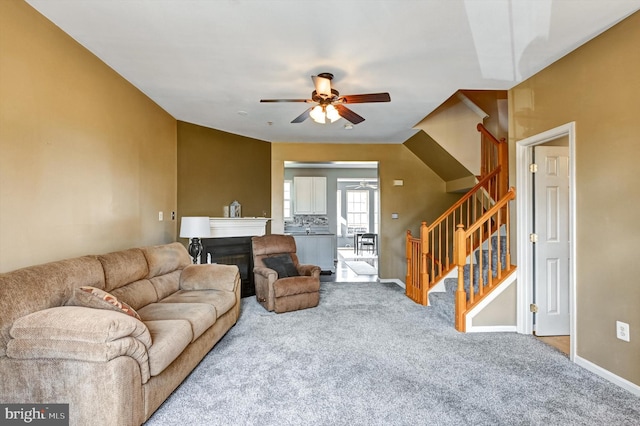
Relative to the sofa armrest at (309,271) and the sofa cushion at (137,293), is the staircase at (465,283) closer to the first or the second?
the sofa armrest at (309,271)

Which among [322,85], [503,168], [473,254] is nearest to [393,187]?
[503,168]

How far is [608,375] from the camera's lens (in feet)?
8.23

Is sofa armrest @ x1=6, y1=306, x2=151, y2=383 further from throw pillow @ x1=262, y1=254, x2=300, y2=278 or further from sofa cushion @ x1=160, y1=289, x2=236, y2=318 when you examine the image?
throw pillow @ x1=262, y1=254, x2=300, y2=278

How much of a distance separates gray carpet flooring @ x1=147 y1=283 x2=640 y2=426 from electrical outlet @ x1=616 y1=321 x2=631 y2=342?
0.37m

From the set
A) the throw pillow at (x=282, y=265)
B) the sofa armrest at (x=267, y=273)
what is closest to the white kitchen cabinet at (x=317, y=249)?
the throw pillow at (x=282, y=265)

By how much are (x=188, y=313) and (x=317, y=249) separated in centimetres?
464

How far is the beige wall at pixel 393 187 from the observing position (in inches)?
253

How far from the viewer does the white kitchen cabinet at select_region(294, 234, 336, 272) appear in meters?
7.19

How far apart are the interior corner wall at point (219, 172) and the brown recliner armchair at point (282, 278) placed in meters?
1.10

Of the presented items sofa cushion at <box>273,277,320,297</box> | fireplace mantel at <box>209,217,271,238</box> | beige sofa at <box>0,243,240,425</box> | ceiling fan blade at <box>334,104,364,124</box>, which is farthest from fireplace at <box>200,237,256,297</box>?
ceiling fan blade at <box>334,104,364,124</box>

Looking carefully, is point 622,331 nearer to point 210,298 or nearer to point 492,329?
point 492,329

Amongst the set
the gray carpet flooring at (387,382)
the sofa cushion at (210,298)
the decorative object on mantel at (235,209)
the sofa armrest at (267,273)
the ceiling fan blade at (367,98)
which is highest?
the ceiling fan blade at (367,98)

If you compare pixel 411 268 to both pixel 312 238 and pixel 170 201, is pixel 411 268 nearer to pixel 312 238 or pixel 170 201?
pixel 312 238

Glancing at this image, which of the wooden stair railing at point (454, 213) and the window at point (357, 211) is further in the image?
the window at point (357, 211)
